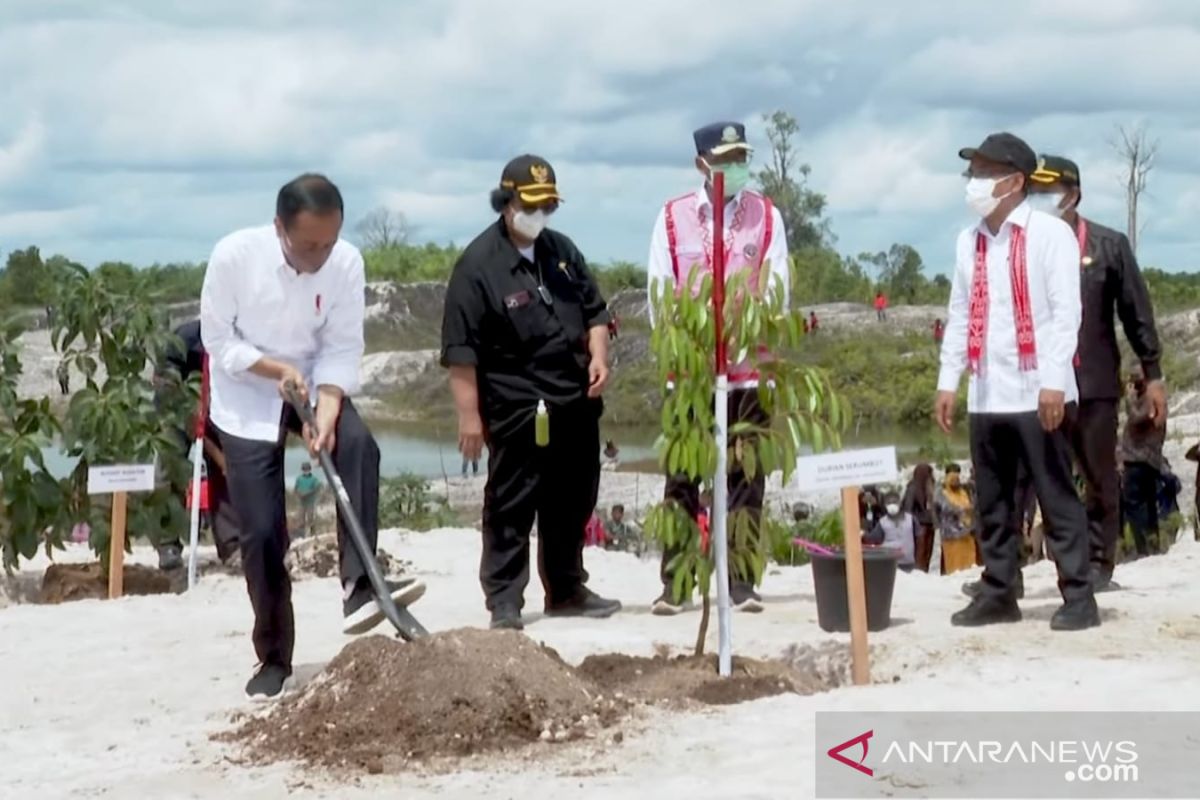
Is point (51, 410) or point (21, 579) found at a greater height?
point (51, 410)

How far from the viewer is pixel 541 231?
7535mm

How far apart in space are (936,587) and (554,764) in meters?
4.10

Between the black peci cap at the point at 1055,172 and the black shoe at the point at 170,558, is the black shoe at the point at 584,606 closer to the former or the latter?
the black peci cap at the point at 1055,172

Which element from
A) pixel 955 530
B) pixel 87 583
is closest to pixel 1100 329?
pixel 955 530

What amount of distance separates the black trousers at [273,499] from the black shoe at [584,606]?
1.72 m

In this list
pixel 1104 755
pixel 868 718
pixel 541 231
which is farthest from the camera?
pixel 541 231

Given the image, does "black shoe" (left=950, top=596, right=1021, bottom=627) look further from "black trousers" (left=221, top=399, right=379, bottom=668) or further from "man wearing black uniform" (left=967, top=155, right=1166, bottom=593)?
"black trousers" (left=221, top=399, right=379, bottom=668)

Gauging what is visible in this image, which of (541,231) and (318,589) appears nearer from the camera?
(541,231)

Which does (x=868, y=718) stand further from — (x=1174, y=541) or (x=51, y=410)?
(x=1174, y=541)

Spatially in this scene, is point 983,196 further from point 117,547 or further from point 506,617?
point 117,547

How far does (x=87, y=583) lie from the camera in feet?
32.8

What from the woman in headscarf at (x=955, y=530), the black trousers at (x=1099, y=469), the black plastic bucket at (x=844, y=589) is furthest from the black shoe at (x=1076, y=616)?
the woman in headscarf at (x=955, y=530)

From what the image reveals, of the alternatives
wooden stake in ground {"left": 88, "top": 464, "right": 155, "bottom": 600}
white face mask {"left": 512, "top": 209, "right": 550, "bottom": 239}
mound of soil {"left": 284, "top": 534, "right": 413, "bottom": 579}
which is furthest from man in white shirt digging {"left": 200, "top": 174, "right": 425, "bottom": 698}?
mound of soil {"left": 284, "top": 534, "right": 413, "bottom": 579}

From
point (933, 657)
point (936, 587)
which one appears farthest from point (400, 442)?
point (933, 657)
